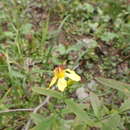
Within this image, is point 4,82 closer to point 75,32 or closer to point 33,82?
point 33,82

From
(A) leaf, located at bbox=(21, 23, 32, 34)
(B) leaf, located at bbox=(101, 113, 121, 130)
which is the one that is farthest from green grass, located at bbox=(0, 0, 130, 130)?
(B) leaf, located at bbox=(101, 113, 121, 130)

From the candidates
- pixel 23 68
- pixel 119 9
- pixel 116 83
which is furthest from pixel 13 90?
→ pixel 119 9

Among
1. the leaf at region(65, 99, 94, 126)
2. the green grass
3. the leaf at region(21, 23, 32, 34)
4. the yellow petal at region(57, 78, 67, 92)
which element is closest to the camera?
the leaf at region(65, 99, 94, 126)

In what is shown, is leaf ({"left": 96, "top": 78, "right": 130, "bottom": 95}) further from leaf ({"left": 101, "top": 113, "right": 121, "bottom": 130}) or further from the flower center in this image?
the flower center

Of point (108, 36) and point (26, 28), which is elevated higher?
point (26, 28)

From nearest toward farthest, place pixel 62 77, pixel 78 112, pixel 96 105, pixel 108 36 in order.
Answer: pixel 78 112, pixel 96 105, pixel 62 77, pixel 108 36

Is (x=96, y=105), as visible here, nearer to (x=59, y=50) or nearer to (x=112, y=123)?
(x=112, y=123)

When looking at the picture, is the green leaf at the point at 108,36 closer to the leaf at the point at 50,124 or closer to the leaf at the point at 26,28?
the leaf at the point at 26,28

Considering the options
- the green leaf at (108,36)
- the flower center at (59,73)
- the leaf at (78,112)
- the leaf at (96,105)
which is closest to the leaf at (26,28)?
the green leaf at (108,36)

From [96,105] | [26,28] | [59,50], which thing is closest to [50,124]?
[96,105]
